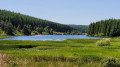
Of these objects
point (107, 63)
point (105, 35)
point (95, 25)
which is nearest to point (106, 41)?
point (107, 63)

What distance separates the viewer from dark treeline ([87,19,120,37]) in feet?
521

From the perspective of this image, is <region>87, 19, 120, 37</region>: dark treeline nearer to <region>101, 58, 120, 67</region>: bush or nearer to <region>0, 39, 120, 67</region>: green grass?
<region>0, 39, 120, 67</region>: green grass

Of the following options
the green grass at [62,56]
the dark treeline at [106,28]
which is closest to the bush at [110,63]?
the green grass at [62,56]

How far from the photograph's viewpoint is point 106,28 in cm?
17438

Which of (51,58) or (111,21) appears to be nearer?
(51,58)

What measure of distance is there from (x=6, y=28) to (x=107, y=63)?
18065 cm

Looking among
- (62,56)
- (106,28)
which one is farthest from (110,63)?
(106,28)

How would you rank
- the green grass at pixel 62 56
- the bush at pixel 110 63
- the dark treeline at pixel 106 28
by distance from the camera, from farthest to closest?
the dark treeline at pixel 106 28 → the bush at pixel 110 63 → the green grass at pixel 62 56

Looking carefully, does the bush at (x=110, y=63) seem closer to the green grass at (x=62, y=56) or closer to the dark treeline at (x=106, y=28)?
the green grass at (x=62, y=56)

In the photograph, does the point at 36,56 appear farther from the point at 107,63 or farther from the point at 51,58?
the point at 107,63

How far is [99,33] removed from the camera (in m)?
179

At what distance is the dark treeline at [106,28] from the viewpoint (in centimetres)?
15895

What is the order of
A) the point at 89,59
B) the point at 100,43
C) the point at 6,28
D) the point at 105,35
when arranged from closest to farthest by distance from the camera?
the point at 89,59 < the point at 100,43 < the point at 105,35 < the point at 6,28

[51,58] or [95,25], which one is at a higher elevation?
[95,25]
